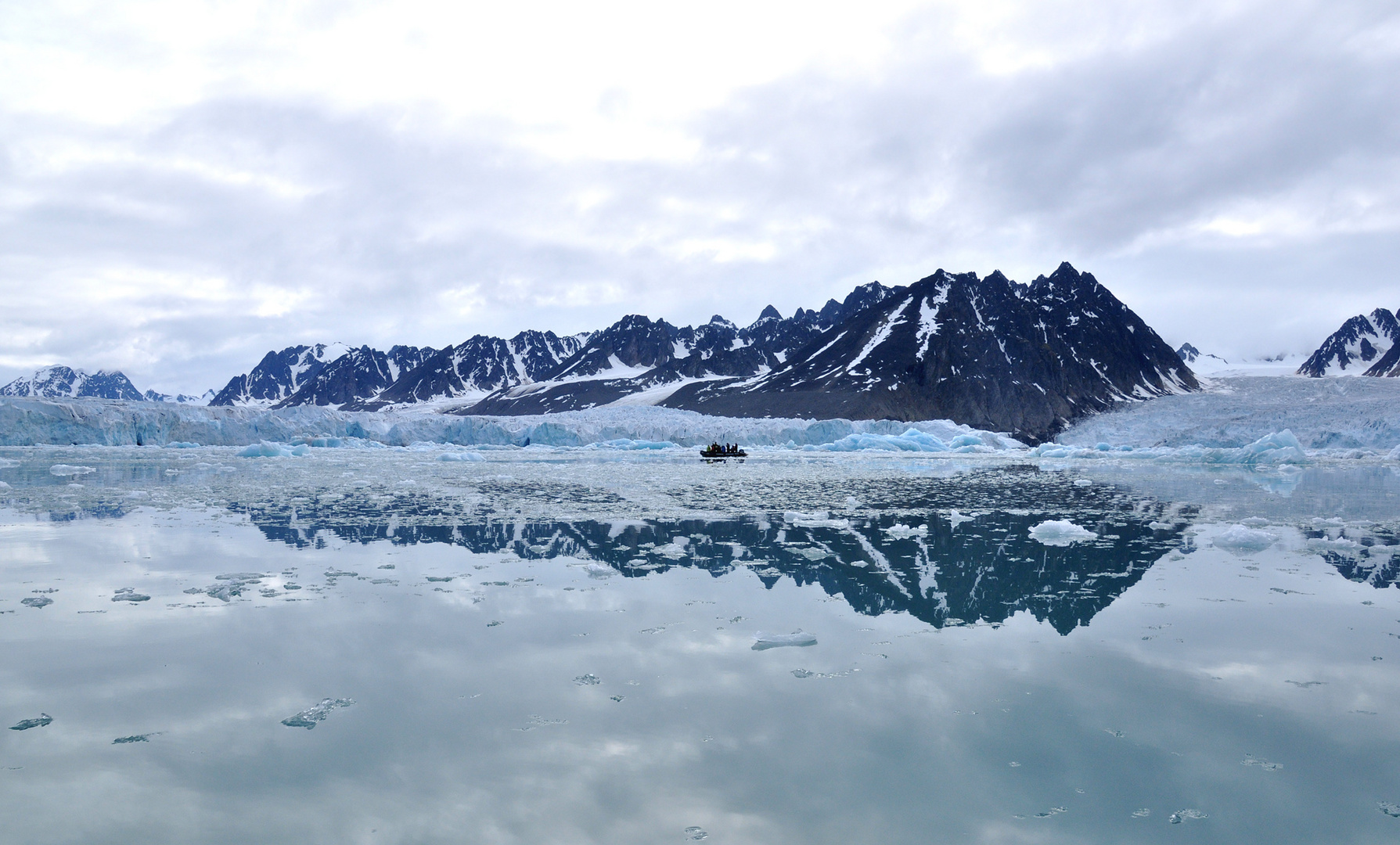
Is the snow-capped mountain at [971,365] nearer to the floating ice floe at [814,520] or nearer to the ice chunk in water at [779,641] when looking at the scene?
the floating ice floe at [814,520]

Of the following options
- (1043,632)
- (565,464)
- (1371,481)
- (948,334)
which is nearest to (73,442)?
(565,464)

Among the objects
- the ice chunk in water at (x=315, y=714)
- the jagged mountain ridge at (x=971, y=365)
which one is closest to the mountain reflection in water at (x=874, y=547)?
the ice chunk in water at (x=315, y=714)

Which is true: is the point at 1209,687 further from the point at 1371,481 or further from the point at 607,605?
the point at 1371,481

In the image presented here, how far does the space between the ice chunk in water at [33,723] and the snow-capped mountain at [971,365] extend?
122930 mm

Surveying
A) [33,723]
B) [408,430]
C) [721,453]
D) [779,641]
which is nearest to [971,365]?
[721,453]

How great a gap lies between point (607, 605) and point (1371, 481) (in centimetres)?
3329

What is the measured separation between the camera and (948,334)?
14650cm

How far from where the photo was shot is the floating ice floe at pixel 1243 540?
39.0 feet

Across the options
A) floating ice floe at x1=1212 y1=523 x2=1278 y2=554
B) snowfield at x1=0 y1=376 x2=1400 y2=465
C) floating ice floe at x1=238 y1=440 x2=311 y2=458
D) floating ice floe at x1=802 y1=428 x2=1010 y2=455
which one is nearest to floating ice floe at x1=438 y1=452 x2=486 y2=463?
snowfield at x1=0 y1=376 x2=1400 y2=465

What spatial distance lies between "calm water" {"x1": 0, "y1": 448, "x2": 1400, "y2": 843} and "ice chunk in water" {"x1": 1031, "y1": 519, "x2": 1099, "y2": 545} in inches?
13.3

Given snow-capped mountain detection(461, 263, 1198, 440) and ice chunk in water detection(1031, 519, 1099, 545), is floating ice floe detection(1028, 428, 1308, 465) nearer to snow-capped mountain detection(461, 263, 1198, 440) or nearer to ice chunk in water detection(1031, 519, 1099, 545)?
ice chunk in water detection(1031, 519, 1099, 545)

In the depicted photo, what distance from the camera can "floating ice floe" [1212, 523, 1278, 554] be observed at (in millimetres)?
11898

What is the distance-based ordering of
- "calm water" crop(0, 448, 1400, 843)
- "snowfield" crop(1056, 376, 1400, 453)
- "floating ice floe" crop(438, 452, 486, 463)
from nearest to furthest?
1. "calm water" crop(0, 448, 1400, 843)
2. "floating ice floe" crop(438, 452, 486, 463)
3. "snowfield" crop(1056, 376, 1400, 453)

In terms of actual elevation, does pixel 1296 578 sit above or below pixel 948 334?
below
